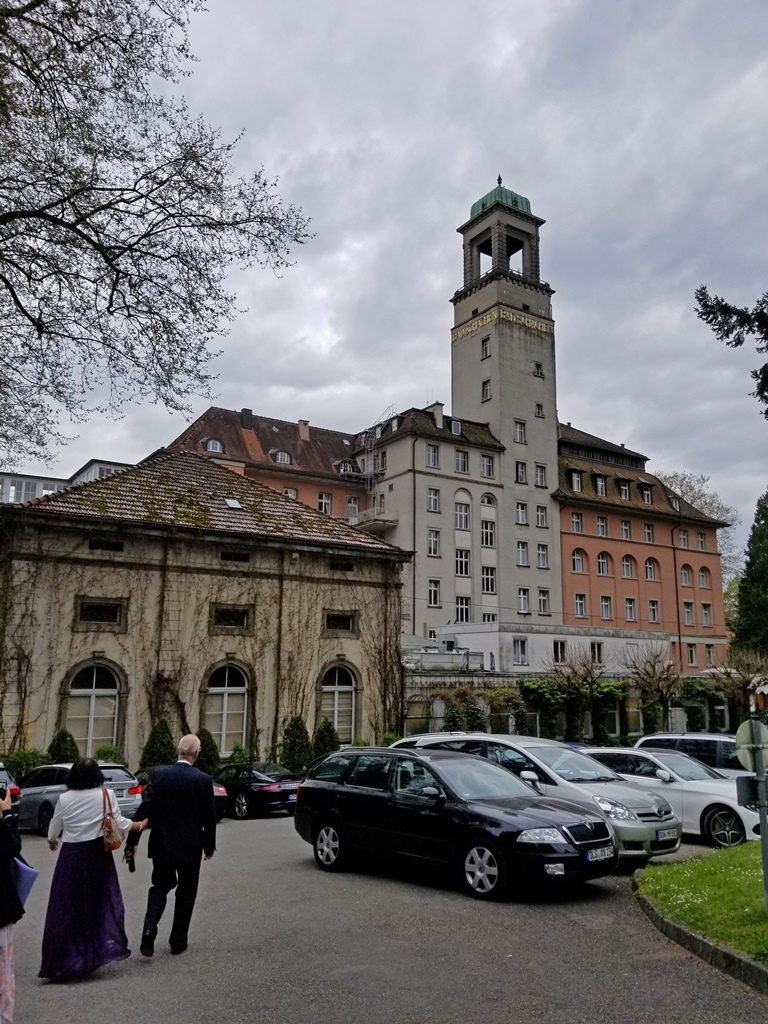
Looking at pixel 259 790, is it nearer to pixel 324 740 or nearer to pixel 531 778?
pixel 324 740

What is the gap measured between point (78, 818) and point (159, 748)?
16096 millimetres

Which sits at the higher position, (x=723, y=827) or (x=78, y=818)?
(x=78, y=818)

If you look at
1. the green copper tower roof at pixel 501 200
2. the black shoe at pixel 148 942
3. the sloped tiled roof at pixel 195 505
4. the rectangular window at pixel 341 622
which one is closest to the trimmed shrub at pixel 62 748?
the sloped tiled roof at pixel 195 505

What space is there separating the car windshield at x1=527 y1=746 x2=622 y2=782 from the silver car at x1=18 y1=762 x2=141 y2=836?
7.89m

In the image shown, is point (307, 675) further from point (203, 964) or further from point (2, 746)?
point (203, 964)

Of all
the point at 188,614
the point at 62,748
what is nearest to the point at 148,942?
the point at 62,748

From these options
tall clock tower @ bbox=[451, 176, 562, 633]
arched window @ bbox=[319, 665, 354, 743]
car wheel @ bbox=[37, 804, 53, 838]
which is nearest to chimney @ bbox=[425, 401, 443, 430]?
tall clock tower @ bbox=[451, 176, 562, 633]

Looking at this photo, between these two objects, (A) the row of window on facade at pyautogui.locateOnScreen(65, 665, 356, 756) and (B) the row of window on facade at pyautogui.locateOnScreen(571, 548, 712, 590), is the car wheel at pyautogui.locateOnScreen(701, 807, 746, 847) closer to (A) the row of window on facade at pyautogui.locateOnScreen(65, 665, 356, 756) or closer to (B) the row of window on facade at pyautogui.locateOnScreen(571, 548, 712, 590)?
(A) the row of window on facade at pyautogui.locateOnScreen(65, 665, 356, 756)

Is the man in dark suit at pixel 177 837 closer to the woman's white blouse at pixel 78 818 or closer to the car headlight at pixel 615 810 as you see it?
the woman's white blouse at pixel 78 818

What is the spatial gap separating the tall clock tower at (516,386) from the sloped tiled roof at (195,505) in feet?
83.3

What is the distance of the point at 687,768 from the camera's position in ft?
48.0

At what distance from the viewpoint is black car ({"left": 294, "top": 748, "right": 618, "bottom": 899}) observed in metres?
9.12

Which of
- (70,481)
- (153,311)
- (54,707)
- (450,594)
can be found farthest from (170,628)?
(70,481)

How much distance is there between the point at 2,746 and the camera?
20.6 meters
